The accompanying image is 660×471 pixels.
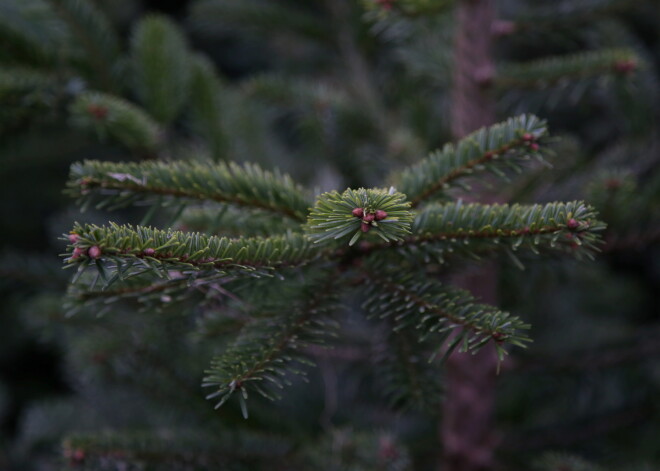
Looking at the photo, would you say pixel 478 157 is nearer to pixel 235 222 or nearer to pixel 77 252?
pixel 235 222

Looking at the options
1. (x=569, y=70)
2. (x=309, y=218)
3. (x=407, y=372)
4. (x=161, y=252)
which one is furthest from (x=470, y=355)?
(x=161, y=252)

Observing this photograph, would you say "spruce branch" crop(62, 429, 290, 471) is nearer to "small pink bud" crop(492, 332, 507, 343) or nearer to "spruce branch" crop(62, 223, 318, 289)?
"spruce branch" crop(62, 223, 318, 289)

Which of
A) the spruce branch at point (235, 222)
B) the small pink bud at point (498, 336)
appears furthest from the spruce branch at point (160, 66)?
the small pink bud at point (498, 336)

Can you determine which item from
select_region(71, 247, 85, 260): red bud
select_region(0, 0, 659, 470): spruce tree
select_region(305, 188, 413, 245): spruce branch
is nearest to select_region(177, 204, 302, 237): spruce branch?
select_region(0, 0, 659, 470): spruce tree

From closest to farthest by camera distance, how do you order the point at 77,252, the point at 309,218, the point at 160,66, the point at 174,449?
the point at 77,252
the point at 309,218
the point at 174,449
the point at 160,66

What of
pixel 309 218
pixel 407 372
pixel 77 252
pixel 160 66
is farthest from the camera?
pixel 160 66

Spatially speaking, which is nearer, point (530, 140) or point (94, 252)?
point (94, 252)

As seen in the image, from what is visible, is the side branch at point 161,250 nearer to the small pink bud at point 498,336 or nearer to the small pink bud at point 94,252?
the small pink bud at point 94,252
